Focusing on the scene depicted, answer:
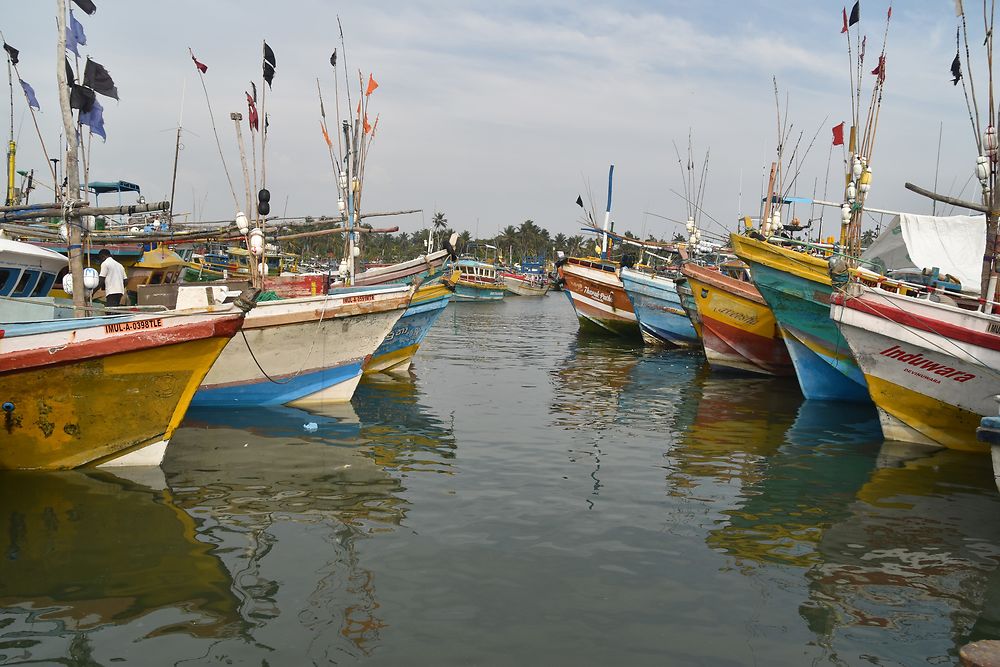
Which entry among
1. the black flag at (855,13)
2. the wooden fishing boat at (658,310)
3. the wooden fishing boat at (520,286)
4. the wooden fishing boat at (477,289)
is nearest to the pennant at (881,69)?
the black flag at (855,13)

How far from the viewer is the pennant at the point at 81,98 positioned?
32.3ft

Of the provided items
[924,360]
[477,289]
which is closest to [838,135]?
[924,360]

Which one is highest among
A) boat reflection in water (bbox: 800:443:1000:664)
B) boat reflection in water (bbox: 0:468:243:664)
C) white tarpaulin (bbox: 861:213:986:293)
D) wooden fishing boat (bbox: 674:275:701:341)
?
white tarpaulin (bbox: 861:213:986:293)

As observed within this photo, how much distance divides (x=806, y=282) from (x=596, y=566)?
10.1m

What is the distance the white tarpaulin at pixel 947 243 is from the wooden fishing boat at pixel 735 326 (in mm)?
5192

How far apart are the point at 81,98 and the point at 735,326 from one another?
14.8m

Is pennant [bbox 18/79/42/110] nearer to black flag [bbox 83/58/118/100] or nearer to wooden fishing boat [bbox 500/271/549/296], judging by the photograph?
black flag [bbox 83/58/118/100]

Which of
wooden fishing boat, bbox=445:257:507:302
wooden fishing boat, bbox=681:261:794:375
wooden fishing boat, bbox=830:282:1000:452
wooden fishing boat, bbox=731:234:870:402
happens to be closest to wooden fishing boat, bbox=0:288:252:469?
wooden fishing boat, bbox=830:282:1000:452

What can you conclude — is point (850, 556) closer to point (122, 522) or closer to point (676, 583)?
point (676, 583)

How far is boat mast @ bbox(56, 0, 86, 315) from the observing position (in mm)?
9484

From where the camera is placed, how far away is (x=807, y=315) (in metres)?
15.2

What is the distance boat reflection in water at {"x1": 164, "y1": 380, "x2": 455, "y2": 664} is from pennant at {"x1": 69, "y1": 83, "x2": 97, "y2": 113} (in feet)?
14.5

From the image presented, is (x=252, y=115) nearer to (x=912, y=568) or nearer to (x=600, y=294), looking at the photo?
(x=912, y=568)

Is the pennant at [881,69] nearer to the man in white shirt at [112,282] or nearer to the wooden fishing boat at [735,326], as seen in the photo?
the wooden fishing boat at [735,326]
